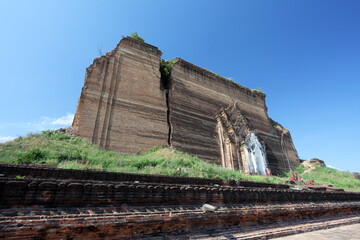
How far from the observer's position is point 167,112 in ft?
51.7

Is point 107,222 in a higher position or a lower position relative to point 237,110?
lower

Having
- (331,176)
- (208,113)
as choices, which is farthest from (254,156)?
(331,176)

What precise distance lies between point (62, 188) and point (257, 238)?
12.5 feet

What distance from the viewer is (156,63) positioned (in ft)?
54.5

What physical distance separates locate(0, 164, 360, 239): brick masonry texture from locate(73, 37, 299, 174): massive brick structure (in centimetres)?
719

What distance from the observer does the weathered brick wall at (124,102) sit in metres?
12.0

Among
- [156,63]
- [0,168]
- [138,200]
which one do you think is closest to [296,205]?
[138,200]

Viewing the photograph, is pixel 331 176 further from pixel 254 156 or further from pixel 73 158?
pixel 73 158

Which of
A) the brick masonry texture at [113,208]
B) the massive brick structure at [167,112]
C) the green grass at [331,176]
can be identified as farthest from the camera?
the green grass at [331,176]

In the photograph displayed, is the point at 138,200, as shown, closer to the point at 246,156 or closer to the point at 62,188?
the point at 62,188

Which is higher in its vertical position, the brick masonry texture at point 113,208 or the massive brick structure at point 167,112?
the massive brick structure at point 167,112

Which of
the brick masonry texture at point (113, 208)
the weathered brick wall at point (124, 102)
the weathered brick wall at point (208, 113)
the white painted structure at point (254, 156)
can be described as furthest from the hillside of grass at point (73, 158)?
the white painted structure at point (254, 156)

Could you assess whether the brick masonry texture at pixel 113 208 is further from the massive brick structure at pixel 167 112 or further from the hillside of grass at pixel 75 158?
the massive brick structure at pixel 167 112

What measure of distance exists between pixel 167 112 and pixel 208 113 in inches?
180
